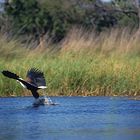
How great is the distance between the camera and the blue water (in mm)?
9734

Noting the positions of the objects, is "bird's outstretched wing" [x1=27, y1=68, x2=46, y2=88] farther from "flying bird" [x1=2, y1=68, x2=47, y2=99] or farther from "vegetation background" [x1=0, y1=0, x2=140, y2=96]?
"vegetation background" [x1=0, y1=0, x2=140, y2=96]

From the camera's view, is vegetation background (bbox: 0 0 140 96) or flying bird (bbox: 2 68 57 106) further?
vegetation background (bbox: 0 0 140 96)

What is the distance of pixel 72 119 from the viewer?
37.1 feet

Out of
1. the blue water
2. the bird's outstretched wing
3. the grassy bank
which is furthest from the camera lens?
the grassy bank

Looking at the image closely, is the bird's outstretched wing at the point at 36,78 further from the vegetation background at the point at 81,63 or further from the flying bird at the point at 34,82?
the vegetation background at the point at 81,63

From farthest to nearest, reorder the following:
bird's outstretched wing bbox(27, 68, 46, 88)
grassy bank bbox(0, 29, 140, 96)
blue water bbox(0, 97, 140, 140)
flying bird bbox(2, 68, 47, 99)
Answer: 1. grassy bank bbox(0, 29, 140, 96)
2. bird's outstretched wing bbox(27, 68, 46, 88)
3. flying bird bbox(2, 68, 47, 99)
4. blue water bbox(0, 97, 140, 140)

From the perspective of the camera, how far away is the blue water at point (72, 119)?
Answer: 31.9ft

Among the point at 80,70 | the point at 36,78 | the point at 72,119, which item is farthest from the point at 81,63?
the point at 72,119

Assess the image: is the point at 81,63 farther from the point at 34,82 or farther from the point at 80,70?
the point at 34,82

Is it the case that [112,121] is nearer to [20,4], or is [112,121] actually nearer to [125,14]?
[20,4]

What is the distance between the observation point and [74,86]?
49.6 ft

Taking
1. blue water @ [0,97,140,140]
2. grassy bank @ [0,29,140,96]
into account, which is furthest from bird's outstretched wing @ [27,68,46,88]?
grassy bank @ [0,29,140,96]

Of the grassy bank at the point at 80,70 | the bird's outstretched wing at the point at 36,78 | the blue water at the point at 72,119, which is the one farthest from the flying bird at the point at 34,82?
the grassy bank at the point at 80,70

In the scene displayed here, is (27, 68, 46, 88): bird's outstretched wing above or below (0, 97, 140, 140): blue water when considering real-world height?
above
